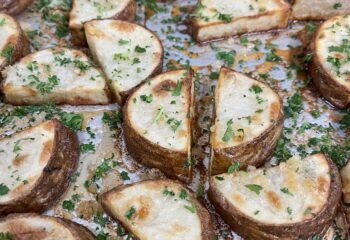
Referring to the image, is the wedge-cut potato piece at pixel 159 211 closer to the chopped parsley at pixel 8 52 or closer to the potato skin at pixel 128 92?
the potato skin at pixel 128 92

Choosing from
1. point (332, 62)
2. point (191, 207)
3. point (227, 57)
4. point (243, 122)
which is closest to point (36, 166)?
point (191, 207)

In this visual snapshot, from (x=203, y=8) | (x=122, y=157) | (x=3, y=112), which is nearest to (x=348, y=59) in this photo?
(x=203, y=8)

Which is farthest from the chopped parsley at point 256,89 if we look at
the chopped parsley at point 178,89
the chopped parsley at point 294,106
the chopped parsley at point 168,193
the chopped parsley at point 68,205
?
the chopped parsley at point 68,205

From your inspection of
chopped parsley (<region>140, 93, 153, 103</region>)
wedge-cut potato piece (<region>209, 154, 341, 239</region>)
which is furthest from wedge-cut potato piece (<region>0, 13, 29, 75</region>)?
wedge-cut potato piece (<region>209, 154, 341, 239</region>)

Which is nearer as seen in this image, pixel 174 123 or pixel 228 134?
pixel 228 134

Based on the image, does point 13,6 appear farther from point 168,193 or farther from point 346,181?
point 346,181

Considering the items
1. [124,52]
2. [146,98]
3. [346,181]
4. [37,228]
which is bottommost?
[346,181]

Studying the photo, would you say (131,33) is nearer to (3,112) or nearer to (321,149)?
(3,112)
